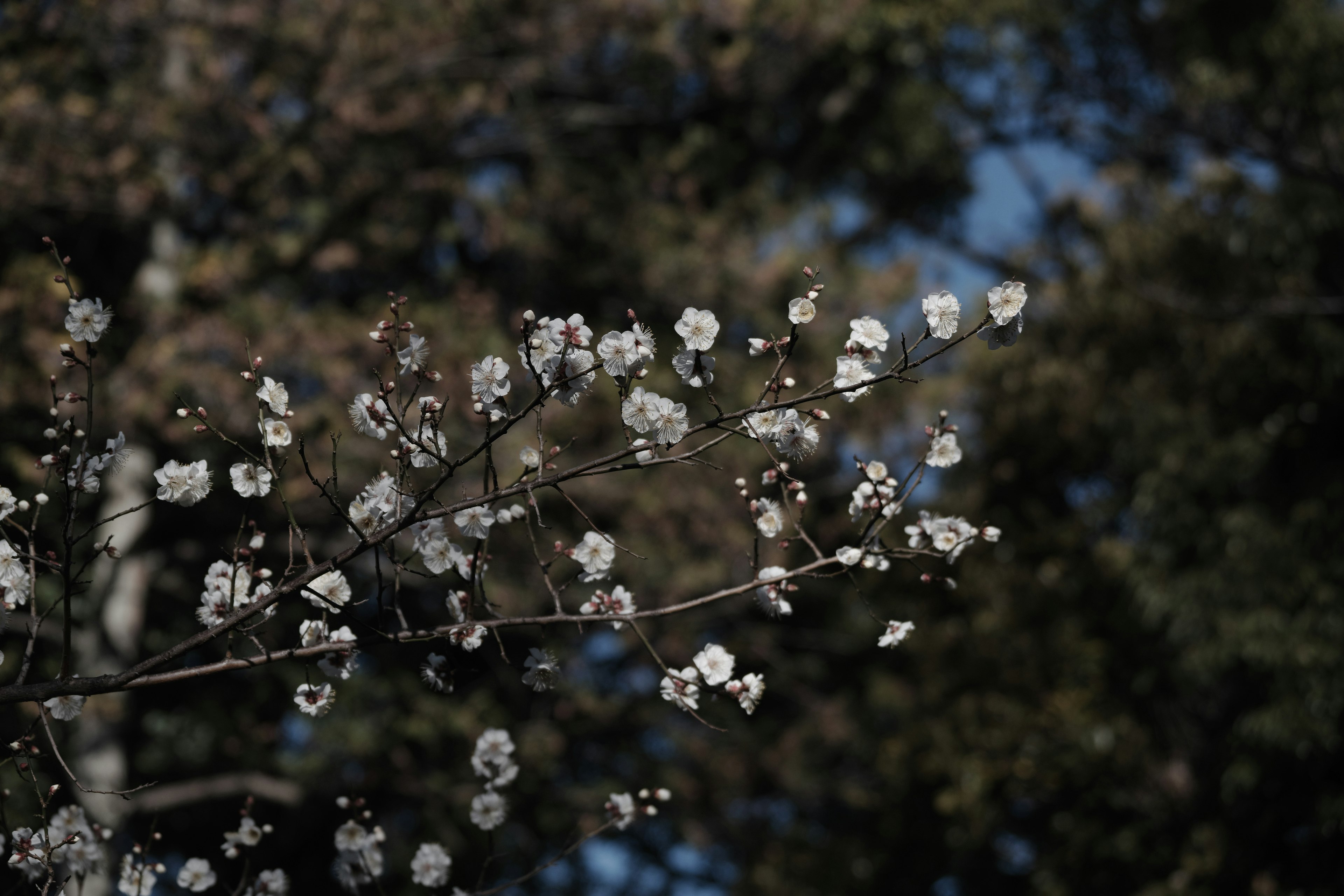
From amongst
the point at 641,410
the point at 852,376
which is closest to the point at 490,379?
the point at 641,410

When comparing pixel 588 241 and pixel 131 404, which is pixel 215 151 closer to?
pixel 131 404

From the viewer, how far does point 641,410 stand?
1682 mm

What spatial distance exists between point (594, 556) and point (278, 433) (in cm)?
57

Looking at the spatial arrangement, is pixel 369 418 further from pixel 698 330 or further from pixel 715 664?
pixel 715 664

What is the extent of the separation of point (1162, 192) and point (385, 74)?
5177 mm

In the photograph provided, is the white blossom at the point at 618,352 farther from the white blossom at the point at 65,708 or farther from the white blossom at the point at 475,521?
the white blossom at the point at 65,708

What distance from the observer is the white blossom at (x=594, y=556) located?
6.26 feet

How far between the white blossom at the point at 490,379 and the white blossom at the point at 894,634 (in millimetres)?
772

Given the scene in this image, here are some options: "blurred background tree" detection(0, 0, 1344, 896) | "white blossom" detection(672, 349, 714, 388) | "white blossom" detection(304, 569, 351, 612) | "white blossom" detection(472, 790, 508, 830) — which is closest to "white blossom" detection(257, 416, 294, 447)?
"white blossom" detection(304, 569, 351, 612)

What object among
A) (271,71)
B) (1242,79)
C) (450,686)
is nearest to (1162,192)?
(1242,79)

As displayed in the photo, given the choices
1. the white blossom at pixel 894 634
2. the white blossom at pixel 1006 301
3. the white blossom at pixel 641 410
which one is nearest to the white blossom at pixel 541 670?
the white blossom at pixel 641 410

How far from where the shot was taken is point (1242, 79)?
6930 mm

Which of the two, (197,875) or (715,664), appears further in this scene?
(197,875)

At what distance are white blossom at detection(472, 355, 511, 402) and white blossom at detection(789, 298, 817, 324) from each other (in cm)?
45
